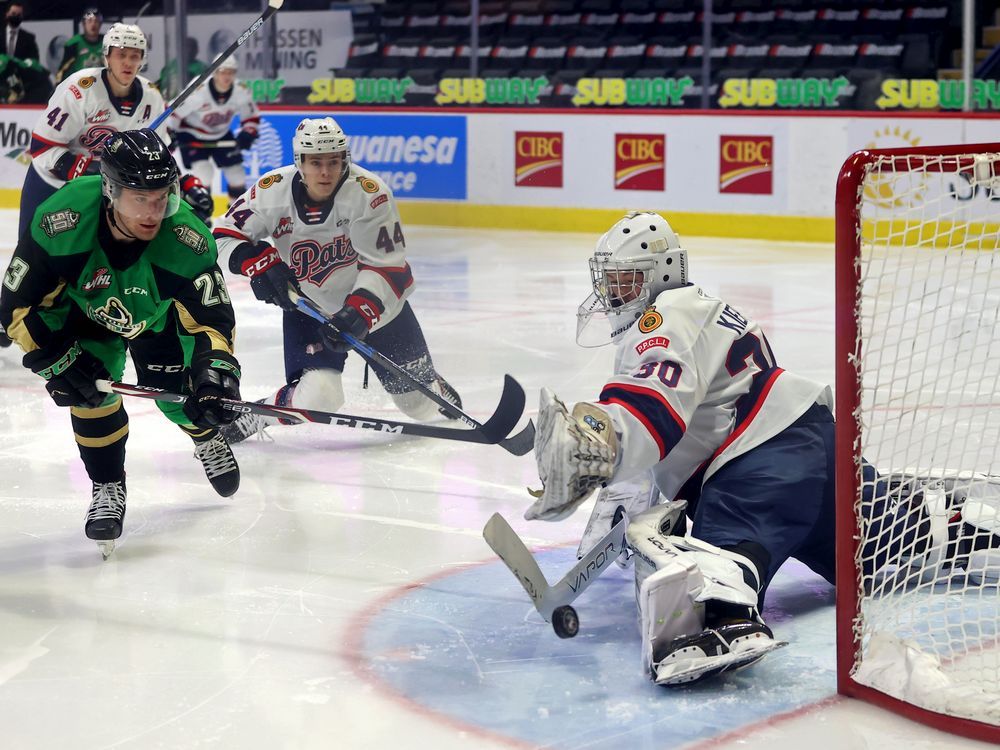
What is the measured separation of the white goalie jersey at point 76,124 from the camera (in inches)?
217

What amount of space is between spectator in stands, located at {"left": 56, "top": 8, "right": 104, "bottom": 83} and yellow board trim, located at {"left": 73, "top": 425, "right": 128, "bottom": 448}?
7.62m

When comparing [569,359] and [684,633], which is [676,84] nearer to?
[569,359]

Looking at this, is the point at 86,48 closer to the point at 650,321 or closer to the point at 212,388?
the point at 212,388

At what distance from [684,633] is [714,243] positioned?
22.2ft

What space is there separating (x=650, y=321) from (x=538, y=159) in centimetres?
738

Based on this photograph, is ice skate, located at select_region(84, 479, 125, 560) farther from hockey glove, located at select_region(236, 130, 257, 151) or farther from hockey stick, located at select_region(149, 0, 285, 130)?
hockey glove, located at select_region(236, 130, 257, 151)

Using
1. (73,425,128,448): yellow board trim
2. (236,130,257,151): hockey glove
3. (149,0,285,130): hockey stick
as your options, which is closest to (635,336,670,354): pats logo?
(73,425,128,448): yellow board trim

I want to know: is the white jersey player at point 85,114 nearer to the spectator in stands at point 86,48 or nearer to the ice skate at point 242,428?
the ice skate at point 242,428

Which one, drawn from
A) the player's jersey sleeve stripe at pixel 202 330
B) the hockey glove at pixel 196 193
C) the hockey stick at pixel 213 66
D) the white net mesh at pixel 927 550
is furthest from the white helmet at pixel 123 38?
the white net mesh at pixel 927 550

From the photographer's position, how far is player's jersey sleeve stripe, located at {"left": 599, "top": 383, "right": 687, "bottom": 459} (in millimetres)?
2375

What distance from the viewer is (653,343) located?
2443 mm

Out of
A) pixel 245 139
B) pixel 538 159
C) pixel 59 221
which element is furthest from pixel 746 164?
pixel 59 221

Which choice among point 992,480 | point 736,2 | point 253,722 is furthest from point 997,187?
point 736,2

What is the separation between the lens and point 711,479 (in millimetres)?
2635
